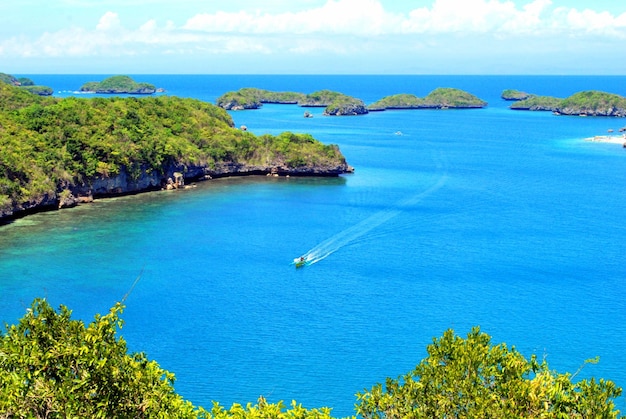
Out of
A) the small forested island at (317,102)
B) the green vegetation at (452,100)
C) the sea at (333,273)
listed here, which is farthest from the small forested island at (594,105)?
the sea at (333,273)

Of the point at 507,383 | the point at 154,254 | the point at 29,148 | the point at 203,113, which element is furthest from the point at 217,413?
the point at 203,113

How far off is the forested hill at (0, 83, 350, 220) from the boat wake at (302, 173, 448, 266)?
1754 centimetres

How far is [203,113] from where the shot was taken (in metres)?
88.5

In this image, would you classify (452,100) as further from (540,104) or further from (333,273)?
(333,273)

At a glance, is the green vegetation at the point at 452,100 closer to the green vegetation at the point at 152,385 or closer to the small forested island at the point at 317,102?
the small forested island at the point at 317,102

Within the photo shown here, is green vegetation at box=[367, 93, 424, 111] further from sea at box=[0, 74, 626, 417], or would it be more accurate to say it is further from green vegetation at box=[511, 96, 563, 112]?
sea at box=[0, 74, 626, 417]

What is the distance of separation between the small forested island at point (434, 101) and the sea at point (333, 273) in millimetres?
113035

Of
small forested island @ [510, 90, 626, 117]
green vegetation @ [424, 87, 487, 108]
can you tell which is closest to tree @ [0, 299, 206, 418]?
small forested island @ [510, 90, 626, 117]

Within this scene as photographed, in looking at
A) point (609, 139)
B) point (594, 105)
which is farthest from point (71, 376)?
point (594, 105)

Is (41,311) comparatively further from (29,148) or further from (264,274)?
(29,148)

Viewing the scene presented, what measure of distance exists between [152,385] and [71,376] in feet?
7.35

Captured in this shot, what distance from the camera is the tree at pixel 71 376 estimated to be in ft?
48.0

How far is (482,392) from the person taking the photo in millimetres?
16797

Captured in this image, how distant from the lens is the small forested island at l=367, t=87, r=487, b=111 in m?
190
